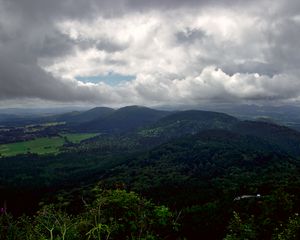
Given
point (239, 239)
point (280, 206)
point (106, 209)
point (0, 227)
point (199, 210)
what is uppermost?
point (0, 227)

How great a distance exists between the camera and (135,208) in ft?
86.0

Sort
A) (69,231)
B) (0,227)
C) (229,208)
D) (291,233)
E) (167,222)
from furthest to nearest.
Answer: (229,208), (291,233), (167,222), (69,231), (0,227)

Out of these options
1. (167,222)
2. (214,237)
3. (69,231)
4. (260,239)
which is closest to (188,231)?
(214,237)

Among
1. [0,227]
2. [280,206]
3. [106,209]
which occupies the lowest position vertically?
[280,206]

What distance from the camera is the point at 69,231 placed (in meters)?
21.0

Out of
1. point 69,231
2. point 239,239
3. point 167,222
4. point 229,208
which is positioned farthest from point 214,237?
point 69,231

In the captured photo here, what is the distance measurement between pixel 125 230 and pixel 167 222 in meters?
3.91

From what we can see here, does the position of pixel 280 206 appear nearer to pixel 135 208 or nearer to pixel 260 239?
pixel 260 239

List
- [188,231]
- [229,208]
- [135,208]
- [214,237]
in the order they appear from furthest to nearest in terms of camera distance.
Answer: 1. [229,208]
2. [188,231]
3. [214,237]
4. [135,208]

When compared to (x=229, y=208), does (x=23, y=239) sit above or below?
above

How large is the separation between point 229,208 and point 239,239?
4539 inches

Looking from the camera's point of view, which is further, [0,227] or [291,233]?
[291,233]

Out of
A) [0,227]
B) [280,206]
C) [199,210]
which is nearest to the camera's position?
[0,227]

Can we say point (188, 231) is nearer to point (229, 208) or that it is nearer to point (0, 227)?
point (229, 208)
